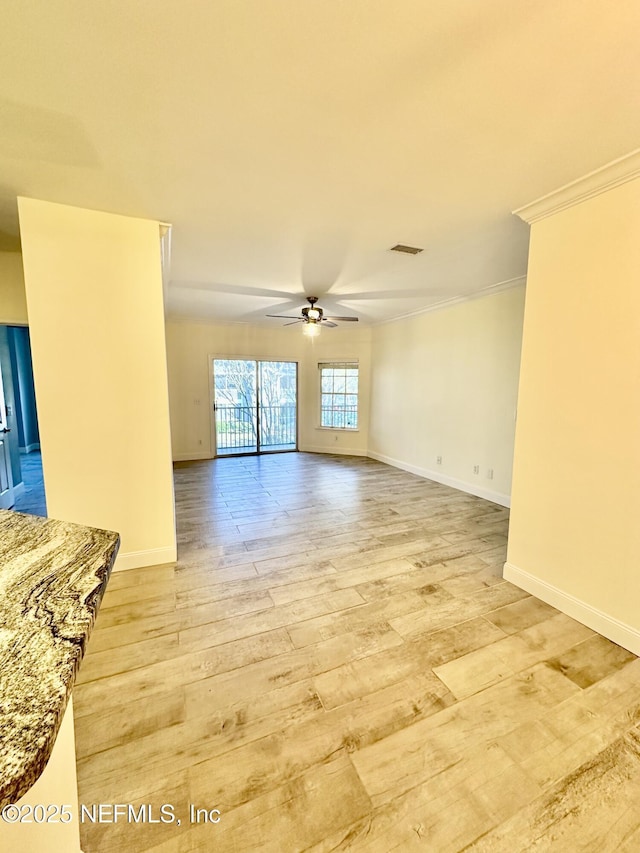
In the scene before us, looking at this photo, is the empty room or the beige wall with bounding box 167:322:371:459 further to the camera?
the beige wall with bounding box 167:322:371:459

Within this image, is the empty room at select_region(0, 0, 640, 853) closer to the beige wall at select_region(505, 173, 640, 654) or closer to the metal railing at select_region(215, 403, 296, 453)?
the beige wall at select_region(505, 173, 640, 654)

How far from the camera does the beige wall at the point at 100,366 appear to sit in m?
2.30

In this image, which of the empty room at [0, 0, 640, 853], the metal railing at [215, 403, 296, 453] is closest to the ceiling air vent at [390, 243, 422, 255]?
the empty room at [0, 0, 640, 853]

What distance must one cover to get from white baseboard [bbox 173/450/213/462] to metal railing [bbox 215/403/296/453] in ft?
1.07

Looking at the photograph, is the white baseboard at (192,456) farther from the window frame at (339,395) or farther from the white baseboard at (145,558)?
the white baseboard at (145,558)

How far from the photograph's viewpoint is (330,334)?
A: 22.7ft

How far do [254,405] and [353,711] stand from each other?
5.95m

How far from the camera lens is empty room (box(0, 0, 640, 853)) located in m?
1.12

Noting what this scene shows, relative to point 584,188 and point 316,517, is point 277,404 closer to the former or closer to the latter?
point 316,517

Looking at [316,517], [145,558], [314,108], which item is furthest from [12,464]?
[314,108]

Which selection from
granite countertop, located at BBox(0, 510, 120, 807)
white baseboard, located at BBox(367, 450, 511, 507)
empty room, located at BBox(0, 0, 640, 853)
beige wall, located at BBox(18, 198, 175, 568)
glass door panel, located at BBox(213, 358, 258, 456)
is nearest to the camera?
granite countertop, located at BBox(0, 510, 120, 807)

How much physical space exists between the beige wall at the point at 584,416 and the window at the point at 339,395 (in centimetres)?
462

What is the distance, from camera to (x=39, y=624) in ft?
2.20

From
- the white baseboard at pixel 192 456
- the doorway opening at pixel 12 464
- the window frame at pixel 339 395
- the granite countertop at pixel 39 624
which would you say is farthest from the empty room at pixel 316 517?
the window frame at pixel 339 395
